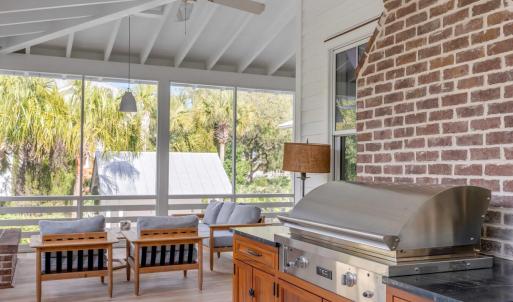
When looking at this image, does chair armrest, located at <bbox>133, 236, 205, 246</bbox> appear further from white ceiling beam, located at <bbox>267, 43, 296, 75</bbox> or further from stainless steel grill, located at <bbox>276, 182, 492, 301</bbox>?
white ceiling beam, located at <bbox>267, 43, 296, 75</bbox>

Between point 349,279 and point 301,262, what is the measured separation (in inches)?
16.8

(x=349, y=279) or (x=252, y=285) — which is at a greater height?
(x=349, y=279)

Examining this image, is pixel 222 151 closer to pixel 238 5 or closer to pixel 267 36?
pixel 267 36

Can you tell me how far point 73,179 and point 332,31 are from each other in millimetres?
5230

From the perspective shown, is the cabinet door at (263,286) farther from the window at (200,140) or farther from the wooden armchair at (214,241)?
the window at (200,140)

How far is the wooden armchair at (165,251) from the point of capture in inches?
201

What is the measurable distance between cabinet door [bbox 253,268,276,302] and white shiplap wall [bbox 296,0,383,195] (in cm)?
187

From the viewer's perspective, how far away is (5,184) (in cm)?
759

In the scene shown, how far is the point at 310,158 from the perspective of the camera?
4.45 m

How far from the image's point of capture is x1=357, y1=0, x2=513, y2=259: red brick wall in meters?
2.27

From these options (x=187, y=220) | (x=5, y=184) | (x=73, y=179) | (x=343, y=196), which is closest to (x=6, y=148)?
(x=5, y=184)

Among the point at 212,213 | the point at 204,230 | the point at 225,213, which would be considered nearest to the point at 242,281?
the point at 204,230

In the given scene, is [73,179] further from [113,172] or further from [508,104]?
[508,104]

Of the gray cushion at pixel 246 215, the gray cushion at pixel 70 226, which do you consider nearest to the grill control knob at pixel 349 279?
the gray cushion at pixel 70 226
